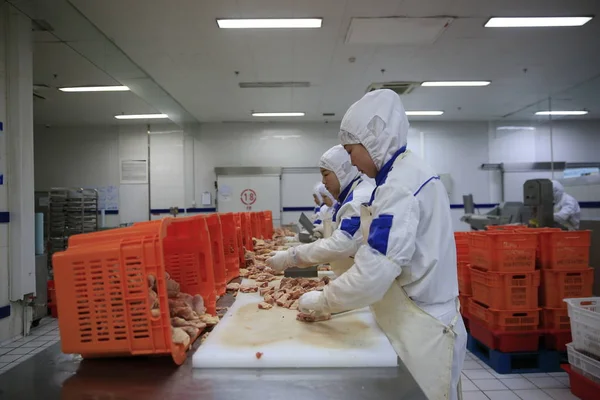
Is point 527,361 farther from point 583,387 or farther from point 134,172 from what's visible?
point 134,172

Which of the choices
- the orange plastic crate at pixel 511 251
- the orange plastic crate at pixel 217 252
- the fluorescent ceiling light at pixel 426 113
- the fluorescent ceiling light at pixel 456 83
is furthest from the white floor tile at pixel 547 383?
the fluorescent ceiling light at pixel 426 113

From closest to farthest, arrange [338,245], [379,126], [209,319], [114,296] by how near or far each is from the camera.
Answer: [114,296] < [209,319] < [379,126] < [338,245]

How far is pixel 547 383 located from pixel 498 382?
17.0 inches

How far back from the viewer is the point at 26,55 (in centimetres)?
470

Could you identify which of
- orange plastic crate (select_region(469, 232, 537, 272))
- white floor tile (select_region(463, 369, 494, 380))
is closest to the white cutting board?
orange plastic crate (select_region(469, 232, 537, 272))

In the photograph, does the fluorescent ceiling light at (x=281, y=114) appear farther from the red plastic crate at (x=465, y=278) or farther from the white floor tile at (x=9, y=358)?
the white floor tile at (x=9, y=358)

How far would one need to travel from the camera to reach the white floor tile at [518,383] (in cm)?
346

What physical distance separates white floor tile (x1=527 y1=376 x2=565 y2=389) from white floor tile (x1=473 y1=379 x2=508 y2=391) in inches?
12.8

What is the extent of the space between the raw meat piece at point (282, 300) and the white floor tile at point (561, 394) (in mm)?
2698

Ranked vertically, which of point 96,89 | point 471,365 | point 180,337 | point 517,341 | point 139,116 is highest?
point 96,89

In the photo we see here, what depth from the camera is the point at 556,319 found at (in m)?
3.73

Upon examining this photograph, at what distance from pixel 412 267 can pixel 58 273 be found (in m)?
1.36

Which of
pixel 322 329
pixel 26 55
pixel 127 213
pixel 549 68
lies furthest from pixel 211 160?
pixel 322 329

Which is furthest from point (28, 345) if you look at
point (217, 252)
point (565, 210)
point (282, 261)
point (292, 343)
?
point (565, 210)
